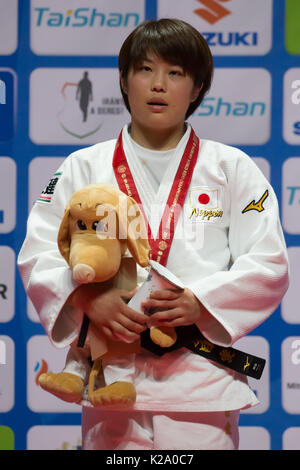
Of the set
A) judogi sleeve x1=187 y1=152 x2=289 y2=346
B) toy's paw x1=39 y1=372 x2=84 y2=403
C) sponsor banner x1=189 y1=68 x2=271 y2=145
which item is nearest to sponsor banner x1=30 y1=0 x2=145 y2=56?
sponsor banner x1=189 y1=68 x2=271 y2=145

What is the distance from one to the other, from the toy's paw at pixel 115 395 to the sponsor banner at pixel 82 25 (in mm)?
1365

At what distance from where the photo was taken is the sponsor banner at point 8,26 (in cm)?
222

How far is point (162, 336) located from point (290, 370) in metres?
1.07

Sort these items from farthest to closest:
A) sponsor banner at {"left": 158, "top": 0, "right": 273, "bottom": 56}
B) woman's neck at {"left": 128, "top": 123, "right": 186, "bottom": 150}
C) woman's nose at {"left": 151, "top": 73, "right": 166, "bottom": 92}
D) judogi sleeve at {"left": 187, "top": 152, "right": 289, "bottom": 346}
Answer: sponsor banner at {"left": 158, "top": 0, "right": 273, "bottom": 56} < woman's neck at {"left": 128, "top": 123, "right": 186, "bottom": 150} < woman's nose at {"left": 151, "top": 73, "right": 166, "bottom": 92} < judogi sleeve at {"left": 187, "top": 152, "right": 289, "bottom": 346}

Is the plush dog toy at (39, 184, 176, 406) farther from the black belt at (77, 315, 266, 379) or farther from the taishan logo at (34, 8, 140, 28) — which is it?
the taishan logo at (34, 8, 140, 28)

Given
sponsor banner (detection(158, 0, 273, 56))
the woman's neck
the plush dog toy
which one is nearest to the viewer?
the plush dog toy

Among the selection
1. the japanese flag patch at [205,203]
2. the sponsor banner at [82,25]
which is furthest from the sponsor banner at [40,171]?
the japanese flag patch at [205,203]

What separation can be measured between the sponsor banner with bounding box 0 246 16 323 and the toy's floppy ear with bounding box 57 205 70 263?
3.31 ft

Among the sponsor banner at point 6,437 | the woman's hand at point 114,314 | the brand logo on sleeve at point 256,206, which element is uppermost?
the brand logo on sleeve at point 256,206

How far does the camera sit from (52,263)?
1.41 m

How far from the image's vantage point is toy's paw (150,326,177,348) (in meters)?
1.29

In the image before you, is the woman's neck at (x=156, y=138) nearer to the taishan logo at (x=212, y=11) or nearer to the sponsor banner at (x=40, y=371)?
the taishan logo at (x=212, y=11)

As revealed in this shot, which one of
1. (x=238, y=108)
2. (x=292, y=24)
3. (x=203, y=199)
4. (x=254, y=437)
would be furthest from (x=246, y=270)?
(x=292, y=24)
